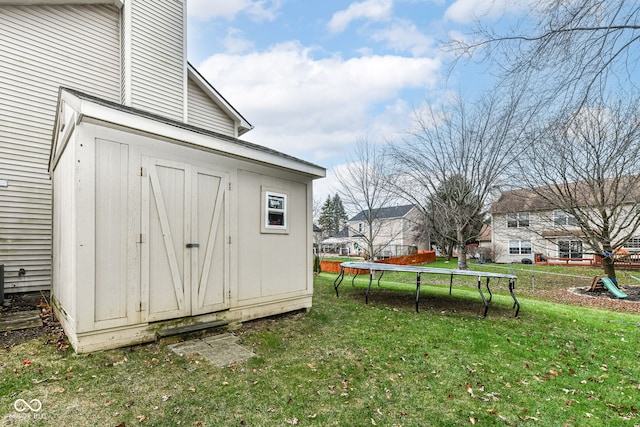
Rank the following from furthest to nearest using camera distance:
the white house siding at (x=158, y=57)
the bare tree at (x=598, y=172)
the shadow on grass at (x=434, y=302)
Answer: the bare tree at (x=598, y=172), the white house siding at (x=158, y=57), the shadow on grass at (x=434, y=302)

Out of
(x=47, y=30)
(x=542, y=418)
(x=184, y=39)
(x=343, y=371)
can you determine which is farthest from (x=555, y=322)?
(x=47, y=30)

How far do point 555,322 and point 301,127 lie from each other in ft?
63.8

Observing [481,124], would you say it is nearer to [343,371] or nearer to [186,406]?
[343,371]

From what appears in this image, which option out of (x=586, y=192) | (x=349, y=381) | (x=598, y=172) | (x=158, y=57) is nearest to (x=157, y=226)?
(x=349, y=381)

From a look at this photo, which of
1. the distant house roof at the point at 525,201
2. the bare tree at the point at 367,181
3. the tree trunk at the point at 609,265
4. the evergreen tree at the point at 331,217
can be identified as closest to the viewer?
the tree trunk at the point at 609,265

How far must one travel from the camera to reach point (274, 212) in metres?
5.56

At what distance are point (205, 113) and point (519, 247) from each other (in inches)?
1040

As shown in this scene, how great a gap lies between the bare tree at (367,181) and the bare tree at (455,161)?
0.77 meters

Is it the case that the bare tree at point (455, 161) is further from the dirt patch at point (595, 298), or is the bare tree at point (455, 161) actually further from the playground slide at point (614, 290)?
the playground slide at point (614, 290)

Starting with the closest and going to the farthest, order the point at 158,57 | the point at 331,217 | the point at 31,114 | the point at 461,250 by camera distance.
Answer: the point at 31,114, the point at 158,57, the point at 461,250, the point at 331,217

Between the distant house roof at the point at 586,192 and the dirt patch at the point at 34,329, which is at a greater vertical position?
the distant house roof at the point at 586,192

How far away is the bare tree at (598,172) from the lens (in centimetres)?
973

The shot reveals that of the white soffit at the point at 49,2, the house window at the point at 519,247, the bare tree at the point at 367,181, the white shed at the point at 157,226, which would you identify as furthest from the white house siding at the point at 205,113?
the house window at the point at 519,247

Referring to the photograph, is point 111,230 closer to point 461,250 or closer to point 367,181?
point 367,181
